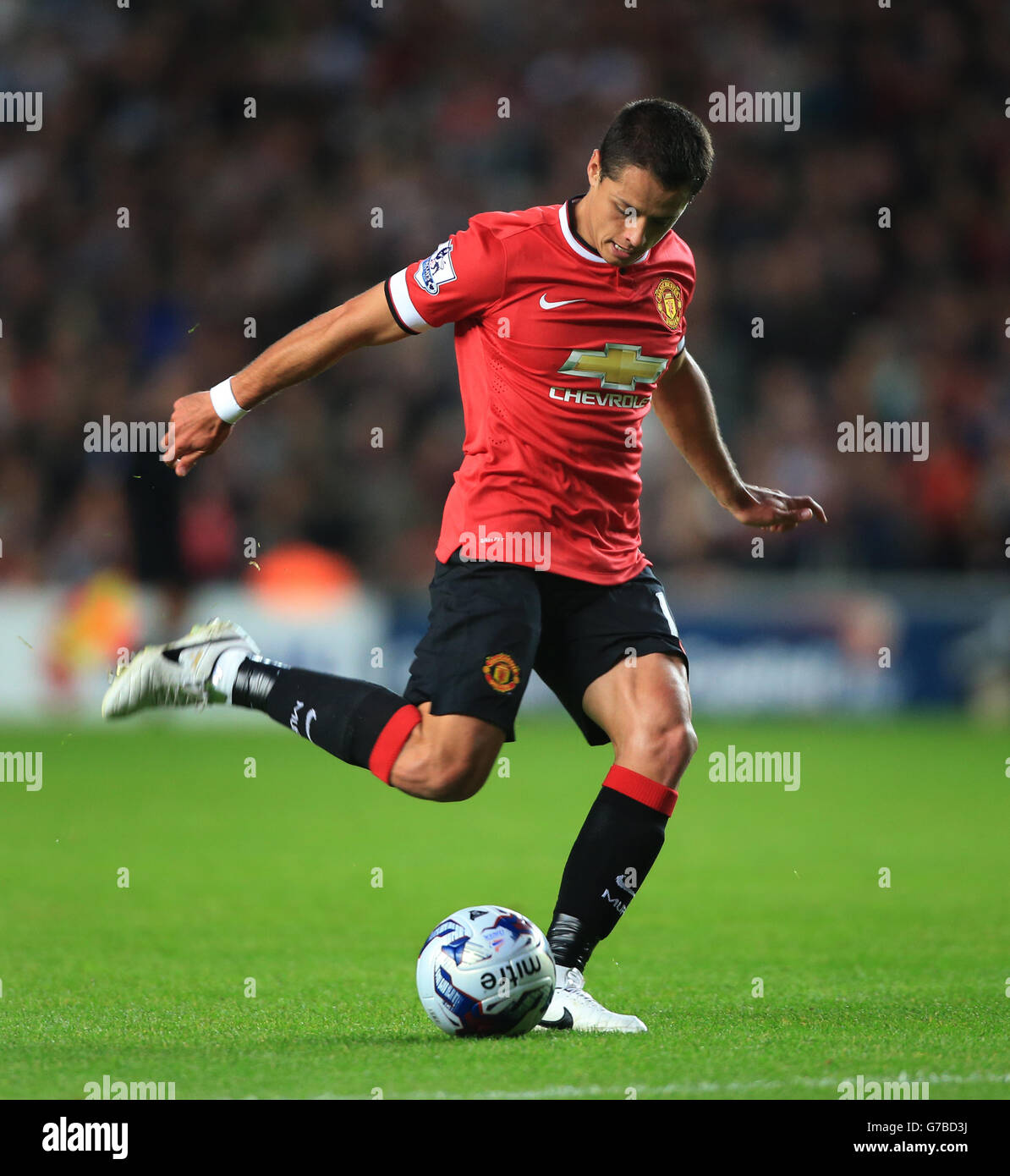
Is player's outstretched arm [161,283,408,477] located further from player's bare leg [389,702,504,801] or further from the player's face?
player's bare leg [389,702,504,801]

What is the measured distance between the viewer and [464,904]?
21.9 ft

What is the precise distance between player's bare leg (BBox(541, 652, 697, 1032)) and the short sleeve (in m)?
1.12

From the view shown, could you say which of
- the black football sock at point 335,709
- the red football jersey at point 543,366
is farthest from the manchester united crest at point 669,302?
the black football sock at point 335,709

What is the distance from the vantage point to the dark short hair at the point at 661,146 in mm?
4438

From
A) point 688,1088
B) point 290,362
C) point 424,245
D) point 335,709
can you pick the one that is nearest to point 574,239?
point 290,362

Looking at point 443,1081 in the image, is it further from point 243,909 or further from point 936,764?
point 936,764

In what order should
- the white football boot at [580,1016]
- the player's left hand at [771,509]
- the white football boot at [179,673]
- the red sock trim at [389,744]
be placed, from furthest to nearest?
the player's left hand at [771,509]
the white football boot at [179,673]
the red sock trim at [389,744]
the white football boot at [580,1016]

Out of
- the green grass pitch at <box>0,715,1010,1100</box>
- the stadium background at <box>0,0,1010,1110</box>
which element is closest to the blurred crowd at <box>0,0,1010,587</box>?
the stadium background at <box>0,0,1010,1110</box>

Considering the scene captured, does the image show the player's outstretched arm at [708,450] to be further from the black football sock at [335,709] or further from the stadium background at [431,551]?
the stadium background at [431,551]

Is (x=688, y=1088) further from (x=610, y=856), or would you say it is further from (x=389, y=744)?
(x=389, y=744)

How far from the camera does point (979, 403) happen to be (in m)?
15.5

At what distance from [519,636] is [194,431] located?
1.07 metres

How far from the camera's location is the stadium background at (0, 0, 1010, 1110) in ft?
15.7

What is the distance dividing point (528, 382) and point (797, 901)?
2.93 meters
